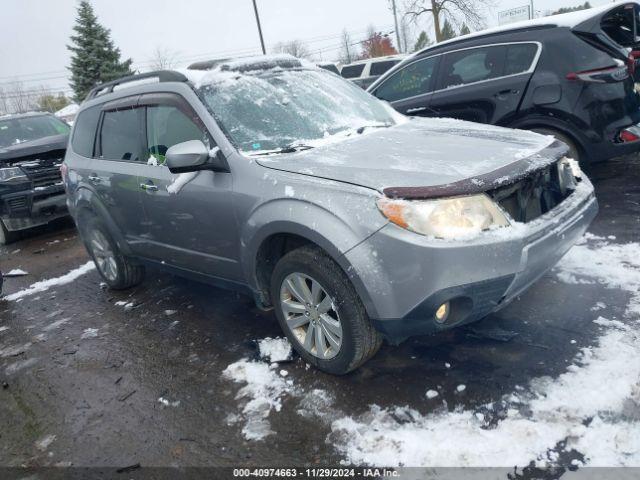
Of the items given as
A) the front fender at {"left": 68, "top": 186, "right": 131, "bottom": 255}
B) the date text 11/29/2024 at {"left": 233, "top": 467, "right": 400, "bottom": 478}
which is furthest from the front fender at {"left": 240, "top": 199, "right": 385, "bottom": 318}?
the front fender at {"left": 68, "top": 186, "right": 131, "bottom": 255}

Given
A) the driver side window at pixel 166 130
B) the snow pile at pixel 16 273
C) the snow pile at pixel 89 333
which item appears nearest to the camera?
the driver side window at pixel 166 130

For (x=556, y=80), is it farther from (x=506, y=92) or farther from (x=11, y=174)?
(x=11, y=174)

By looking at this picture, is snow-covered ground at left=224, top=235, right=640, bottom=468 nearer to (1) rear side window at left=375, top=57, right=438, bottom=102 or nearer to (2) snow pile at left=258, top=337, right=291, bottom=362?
(2) snow pile at left=258, top=337, right=291, bottom=362

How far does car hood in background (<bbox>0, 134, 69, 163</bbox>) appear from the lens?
735 centimetres

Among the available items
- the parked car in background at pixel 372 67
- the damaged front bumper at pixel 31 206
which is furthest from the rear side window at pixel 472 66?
the parked car in background at pixel 372 67

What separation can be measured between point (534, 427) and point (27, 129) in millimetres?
9281

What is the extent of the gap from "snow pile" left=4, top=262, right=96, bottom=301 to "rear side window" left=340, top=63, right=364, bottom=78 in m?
14.3

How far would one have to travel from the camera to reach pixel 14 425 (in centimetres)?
299

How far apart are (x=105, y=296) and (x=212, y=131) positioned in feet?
8.53

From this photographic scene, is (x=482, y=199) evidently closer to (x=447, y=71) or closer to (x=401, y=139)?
(x=401, y=139)

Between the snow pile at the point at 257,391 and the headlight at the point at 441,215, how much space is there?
1.25 meters

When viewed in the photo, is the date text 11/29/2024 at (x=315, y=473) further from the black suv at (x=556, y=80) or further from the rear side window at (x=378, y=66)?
the rear side window at (x=378, y=66)

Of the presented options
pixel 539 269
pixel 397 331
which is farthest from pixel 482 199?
pixel 397 331

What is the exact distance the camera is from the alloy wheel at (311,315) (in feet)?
9.01
